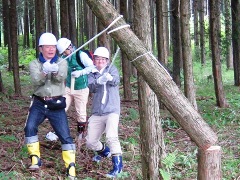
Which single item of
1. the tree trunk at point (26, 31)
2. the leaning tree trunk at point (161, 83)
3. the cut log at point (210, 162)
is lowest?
the cut log at point (210, 162)

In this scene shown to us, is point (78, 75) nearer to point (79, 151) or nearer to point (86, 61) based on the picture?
point (86, 61)

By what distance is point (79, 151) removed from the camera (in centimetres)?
671

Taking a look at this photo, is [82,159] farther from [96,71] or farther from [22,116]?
[22,116]

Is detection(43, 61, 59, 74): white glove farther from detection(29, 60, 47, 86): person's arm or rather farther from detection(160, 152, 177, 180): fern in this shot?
detection(160, 152, 177, 180): fern

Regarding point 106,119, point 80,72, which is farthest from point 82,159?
point 80,72

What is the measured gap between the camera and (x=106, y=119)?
5.95 meters

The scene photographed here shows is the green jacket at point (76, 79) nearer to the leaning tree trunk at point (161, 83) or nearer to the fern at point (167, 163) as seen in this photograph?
the fern at point (167, 163)

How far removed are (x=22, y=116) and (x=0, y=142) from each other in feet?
9.78

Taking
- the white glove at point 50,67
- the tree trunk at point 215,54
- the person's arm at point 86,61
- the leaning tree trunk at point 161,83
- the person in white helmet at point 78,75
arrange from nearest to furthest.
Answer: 1. the leaning tree trunk at point 161,83
2. the white glove at point 50,67
3. the person's arm at point 86,61
4. the person in white helmet at point 78,75
5. the tree trunk at point 215,54

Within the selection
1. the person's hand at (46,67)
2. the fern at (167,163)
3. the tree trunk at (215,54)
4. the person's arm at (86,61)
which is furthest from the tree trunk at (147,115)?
the tree trunk at (215,54)

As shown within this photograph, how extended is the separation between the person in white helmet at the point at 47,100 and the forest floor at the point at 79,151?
Answer: 30 centimetres

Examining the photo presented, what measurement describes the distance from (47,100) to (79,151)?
1459 mm

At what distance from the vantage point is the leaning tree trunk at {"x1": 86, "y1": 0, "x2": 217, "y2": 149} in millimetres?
3633

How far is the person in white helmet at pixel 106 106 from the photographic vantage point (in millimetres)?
5754
